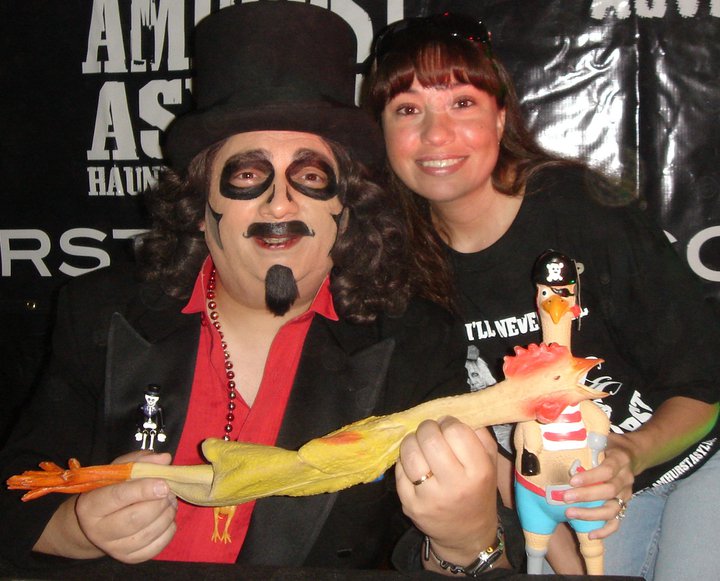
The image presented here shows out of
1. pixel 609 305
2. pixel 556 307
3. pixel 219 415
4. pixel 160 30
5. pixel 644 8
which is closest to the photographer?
pixel 556 307

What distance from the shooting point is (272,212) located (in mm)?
1228

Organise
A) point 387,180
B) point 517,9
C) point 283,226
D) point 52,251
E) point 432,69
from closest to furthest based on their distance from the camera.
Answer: point 283,226
point 432,69
point 387,180
point 517,9
point 52,251

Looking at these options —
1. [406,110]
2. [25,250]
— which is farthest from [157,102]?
[406,110]

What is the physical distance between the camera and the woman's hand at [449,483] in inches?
38.0

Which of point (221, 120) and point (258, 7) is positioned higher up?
point (258, 7)

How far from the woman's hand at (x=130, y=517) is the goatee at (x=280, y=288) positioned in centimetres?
34

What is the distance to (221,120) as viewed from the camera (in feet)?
4.08

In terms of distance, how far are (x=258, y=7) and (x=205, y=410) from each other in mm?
795

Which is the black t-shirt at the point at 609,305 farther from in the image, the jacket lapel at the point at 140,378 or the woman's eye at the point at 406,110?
the jacket lapel at the point at 140,378

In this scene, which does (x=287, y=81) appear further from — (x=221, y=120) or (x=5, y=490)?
(x=5, y=490)

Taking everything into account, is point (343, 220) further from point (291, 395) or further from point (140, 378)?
point (140, 378)

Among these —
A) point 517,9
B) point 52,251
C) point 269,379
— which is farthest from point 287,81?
point 52,251

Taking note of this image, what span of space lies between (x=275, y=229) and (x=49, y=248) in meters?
1.81

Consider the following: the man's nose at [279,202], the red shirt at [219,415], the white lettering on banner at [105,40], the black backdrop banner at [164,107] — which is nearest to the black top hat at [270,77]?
the man's nose at [279,202]
